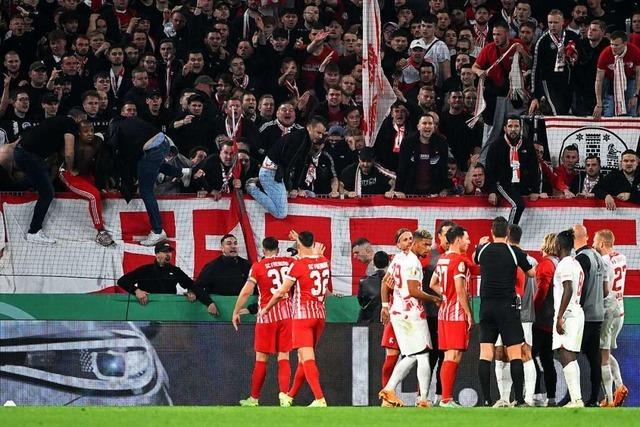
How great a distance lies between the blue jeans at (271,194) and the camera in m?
17.9

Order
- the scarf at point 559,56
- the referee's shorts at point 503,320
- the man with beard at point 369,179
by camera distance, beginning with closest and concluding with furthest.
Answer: the referee's shorts at point 503,320 → the man with beard at point 369,179 → the scarf at point 559,56

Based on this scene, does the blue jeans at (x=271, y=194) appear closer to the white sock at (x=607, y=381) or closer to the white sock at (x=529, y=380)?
the white sock at (x=529, y=380)

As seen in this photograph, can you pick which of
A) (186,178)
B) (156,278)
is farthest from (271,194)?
(156,278)

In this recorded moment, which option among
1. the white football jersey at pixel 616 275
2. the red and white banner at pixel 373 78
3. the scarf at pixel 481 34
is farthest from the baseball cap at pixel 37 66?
the white football jersey at pixel 616 275

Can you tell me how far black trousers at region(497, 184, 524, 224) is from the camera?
1786cm

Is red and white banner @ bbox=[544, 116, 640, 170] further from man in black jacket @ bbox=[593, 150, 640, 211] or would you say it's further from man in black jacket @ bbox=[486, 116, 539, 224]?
man in black jacket @ bbox=[486, 116, 539, 224]

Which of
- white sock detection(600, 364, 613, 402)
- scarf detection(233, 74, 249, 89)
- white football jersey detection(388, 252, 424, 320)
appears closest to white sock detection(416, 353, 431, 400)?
white football jersey detection(388, 252, 424, 320)

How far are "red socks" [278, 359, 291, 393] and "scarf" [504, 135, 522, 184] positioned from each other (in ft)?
13.1

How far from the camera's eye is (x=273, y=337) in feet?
51.5

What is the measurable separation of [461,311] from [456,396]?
2657 millimetres

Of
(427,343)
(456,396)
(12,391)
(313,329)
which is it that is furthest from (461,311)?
(12,391)

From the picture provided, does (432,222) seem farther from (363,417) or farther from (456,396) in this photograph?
(363,417)

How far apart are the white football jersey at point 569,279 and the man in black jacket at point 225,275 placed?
4.04m

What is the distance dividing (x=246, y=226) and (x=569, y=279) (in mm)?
4628
